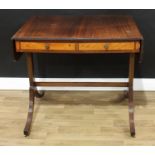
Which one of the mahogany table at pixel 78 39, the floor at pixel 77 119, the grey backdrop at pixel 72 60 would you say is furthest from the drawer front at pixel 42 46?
the grey backdrop at pixel 72 60

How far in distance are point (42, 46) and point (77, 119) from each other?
31.3 inches

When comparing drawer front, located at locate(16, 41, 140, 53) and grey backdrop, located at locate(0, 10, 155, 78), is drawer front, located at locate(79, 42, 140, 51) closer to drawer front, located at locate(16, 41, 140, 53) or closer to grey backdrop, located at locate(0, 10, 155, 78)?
drawer front, located at locate(16, 41, 140, 53)

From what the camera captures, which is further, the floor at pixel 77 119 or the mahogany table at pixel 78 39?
the floor at pixel 77 119

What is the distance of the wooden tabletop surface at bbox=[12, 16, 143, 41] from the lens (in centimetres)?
203

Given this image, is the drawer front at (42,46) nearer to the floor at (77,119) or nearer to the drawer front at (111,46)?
the drawer front at (111,46)

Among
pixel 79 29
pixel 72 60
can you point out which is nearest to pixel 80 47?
pixel 79 29

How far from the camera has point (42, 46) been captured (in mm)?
2068

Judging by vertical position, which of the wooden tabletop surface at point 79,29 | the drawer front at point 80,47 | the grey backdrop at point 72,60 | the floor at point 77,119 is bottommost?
the floor at point 77,119

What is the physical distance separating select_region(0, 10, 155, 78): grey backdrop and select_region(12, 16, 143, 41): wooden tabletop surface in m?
0.29

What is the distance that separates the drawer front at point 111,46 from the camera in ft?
6.65

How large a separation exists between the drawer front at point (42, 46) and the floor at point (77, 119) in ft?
2.31

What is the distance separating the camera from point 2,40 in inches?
114

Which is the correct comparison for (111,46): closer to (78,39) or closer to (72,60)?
(78,39)
